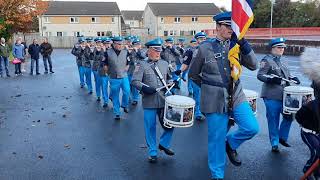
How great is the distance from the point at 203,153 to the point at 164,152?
66 cm

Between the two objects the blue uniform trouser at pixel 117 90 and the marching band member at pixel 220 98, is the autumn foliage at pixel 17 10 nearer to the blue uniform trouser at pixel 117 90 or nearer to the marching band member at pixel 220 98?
the blue uniform trouser at pixel 117 90

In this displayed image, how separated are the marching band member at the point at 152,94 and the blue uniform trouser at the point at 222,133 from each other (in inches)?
49.5

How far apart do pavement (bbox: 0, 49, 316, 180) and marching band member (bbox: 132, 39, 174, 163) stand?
273 millimetres

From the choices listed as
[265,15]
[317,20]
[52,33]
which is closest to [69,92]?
[317,20]

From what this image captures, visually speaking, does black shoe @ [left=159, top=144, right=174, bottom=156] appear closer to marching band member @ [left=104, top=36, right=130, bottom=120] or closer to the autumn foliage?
marching band member @ [left=104, top=36, right=130, bottom=120]

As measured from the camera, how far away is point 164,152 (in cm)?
673

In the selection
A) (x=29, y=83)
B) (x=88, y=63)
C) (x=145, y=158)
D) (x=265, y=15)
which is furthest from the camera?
(x=265, y=15)

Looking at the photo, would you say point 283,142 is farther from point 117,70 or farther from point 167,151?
point 117,70

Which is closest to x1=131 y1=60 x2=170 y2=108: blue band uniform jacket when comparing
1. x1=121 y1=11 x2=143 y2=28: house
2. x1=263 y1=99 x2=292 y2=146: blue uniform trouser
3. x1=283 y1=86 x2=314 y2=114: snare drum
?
x1=263 y1=99 x2=292 y2=146: blue uniform trouser

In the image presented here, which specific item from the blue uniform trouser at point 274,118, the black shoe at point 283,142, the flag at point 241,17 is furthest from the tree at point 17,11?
the flag at point 241,17

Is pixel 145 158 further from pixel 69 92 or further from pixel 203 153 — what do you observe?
pixel 69 92

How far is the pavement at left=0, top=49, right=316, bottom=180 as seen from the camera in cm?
580

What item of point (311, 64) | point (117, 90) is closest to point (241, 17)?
point (311, 64)

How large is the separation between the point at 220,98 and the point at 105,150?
9.12 ft
